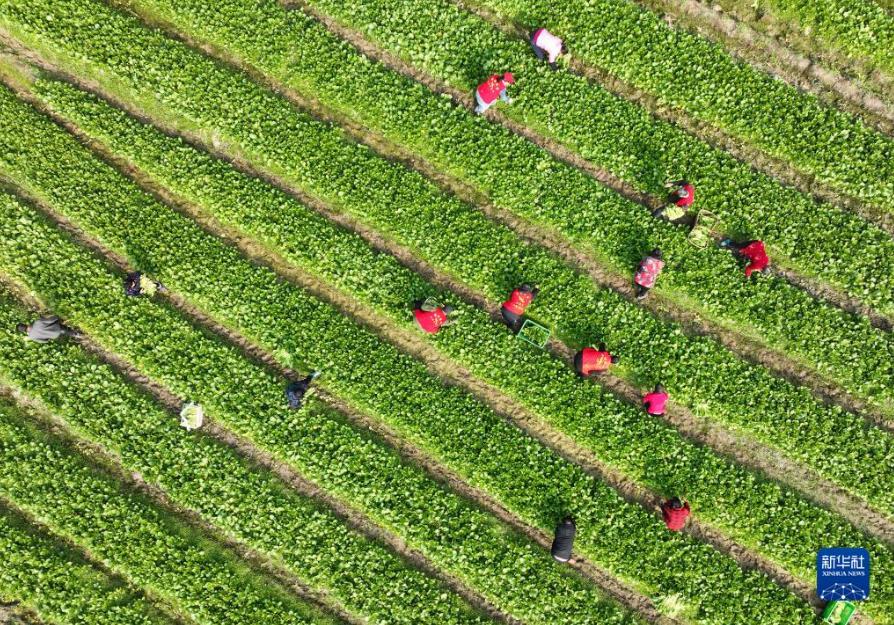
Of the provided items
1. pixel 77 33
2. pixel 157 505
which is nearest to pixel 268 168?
pixel 77 33

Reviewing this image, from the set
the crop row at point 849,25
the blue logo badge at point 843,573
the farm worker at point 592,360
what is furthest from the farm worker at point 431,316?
the crop row at point 849,25

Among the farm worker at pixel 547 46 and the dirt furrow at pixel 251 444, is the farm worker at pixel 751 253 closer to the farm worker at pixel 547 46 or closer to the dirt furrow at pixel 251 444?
the farm worker at pixel 547 46

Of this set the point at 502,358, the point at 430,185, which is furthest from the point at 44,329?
the point at 502,358

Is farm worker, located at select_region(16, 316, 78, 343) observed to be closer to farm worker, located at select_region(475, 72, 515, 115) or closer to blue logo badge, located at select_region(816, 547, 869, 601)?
farm worker, located at select_region(475, 72, 515, 115)

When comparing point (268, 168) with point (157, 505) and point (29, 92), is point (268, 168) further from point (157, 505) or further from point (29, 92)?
point (157, 505)

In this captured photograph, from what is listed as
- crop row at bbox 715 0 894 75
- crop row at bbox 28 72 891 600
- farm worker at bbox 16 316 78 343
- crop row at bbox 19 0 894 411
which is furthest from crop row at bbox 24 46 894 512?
crop row at bbox 715 0 894 75

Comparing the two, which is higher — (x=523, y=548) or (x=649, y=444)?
(x=649, y=444)
